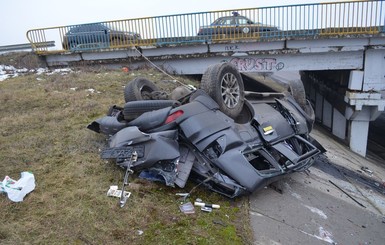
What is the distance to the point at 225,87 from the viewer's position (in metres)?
4.82

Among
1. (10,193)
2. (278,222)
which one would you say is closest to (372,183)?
(278,222)

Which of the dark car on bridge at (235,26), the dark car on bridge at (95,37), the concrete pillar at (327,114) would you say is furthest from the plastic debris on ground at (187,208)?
the concrete pillar at (327,114)

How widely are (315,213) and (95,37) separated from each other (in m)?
10.9

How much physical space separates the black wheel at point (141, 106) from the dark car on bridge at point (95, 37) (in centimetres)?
832

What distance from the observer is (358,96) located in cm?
1034

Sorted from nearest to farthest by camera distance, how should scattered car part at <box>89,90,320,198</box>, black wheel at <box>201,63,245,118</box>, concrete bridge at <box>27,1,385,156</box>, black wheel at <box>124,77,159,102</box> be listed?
scattered car part at <box>89,90,320,198</box> → black wheel at <box>201,63,245,118</box> → black wheel at <box>124,77,159,102</box> → concrete bridge at <box>27,1,385,156</box>

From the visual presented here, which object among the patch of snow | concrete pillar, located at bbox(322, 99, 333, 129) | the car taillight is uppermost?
the car taillight

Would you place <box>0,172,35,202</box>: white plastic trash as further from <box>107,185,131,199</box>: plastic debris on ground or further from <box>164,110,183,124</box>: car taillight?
<box>164,110,183,124</box>: car taillight

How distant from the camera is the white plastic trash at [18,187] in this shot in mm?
3287

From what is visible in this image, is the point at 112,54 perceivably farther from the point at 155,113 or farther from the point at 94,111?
the point at 155,113

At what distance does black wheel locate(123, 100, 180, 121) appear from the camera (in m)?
4.29

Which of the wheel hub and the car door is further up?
the car door

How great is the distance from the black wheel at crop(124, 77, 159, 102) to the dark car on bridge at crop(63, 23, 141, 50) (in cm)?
679

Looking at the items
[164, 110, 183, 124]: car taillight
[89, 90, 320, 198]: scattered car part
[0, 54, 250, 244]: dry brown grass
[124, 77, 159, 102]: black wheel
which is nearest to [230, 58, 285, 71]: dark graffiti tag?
[124, 77, 159, 102]: black wheel
